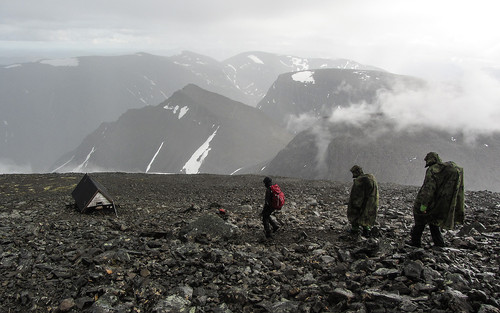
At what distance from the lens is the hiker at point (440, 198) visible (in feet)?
29.8

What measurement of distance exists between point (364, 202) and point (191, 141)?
Result: 16033 centimetres

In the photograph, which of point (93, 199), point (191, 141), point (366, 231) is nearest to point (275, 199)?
point (366, 231)

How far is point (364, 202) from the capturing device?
11.1 metres

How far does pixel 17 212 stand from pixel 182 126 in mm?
166015

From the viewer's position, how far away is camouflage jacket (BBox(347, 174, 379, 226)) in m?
11.0

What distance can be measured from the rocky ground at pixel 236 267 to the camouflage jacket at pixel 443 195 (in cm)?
88

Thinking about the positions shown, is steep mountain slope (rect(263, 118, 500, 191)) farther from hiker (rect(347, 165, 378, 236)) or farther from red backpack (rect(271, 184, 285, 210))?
red backpack (rect(271, 184, 285, 210))

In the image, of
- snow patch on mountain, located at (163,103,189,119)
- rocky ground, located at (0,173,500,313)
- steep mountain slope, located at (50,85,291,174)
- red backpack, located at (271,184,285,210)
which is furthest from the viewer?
snow patch on mountain, located at (163,103,189,119)

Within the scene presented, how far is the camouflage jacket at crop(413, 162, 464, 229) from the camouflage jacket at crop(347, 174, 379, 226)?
5.75 feet

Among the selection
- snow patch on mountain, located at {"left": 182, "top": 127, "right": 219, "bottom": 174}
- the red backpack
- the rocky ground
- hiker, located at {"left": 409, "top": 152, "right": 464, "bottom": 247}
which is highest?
hiker, located at {"left": 409, "top": 152, "right": 464, "bottom": 247}

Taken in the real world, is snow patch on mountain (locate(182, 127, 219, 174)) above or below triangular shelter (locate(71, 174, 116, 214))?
below

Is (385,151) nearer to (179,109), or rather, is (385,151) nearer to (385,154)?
(385,154)

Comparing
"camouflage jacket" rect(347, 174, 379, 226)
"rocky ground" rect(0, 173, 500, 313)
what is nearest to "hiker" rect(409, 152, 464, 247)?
"rocky ground" rect(0, 173, 500, 313)

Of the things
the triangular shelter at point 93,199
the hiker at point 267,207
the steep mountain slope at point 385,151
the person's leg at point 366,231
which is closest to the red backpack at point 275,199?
the hiker at point 267,207
